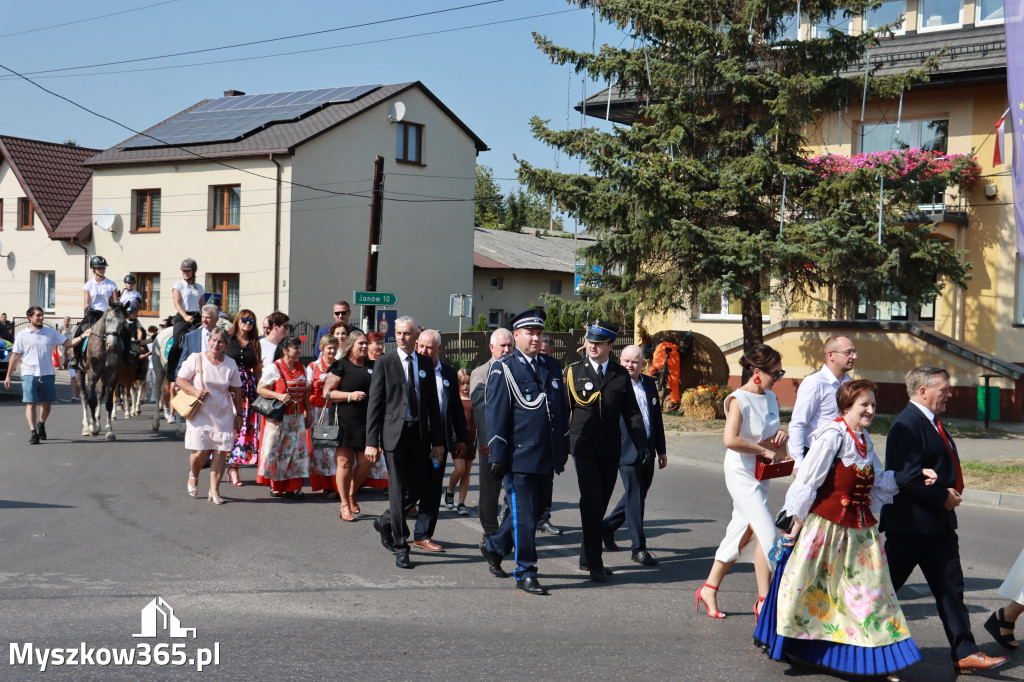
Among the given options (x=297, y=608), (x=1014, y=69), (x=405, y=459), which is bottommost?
(x=297, y=608)

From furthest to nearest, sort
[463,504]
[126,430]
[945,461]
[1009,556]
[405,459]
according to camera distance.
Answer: [126,430]
[463,504]
[1009,556]
[405,459]
[945,461]

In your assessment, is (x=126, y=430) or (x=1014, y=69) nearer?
(x=1014, y=69)

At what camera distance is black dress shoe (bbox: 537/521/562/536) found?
9.05m

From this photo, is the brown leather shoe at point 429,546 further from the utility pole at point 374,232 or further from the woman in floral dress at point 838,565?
the utility pole at point 374,232

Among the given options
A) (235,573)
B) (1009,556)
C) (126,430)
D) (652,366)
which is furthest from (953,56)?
(235,573)

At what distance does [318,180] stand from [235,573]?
28567mm

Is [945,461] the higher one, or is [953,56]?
[953,56]

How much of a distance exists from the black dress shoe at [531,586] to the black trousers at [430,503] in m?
1.37

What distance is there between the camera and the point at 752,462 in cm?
630

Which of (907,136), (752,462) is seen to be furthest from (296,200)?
(752,462)

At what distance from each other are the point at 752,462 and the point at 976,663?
1.70 metres

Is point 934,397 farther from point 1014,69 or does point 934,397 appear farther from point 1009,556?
point 1009,556

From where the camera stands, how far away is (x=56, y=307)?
132 ft

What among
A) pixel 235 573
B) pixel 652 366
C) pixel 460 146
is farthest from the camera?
pixel 460 146
